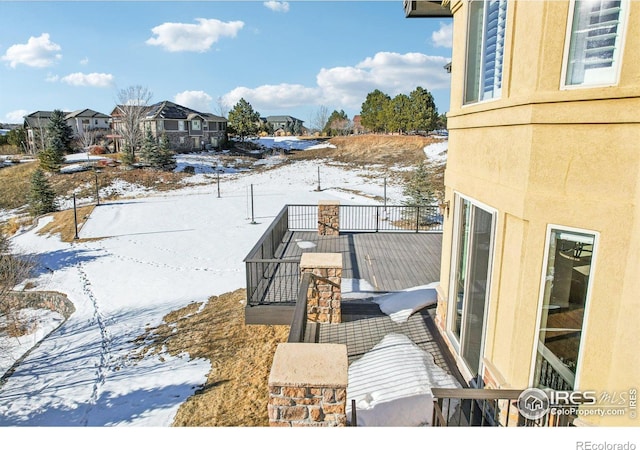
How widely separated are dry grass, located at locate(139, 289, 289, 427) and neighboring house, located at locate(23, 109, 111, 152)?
50.8m

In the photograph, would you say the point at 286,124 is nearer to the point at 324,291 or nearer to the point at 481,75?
the point at 324,291

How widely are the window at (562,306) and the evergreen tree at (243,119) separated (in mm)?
58273

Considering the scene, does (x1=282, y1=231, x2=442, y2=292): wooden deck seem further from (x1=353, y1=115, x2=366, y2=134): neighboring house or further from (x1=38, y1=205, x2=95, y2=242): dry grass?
(x1=353, y1=115, x2=366, y2=134): neighboring house

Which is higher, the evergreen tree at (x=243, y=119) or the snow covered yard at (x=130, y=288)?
the evergreen tree at (x=243, y=119)

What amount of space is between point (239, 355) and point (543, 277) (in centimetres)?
606

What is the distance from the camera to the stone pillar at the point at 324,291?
6.34 metres

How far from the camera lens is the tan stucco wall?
272cm

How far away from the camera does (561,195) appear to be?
3061 mm

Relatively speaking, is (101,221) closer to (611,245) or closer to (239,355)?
(239,355)

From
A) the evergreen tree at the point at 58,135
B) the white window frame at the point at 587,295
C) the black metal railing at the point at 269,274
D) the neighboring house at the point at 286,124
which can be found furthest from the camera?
the neighboring house at the point at 286,124

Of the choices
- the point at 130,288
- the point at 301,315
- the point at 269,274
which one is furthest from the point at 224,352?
the point at 130,288

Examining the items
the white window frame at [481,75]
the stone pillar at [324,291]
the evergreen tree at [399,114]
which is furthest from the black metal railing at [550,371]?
the evergreen tree at [399,114]

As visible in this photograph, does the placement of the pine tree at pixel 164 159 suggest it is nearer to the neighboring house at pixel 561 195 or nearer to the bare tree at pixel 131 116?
the bare tree at pixel 131 116

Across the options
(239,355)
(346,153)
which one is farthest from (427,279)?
(346,153)
